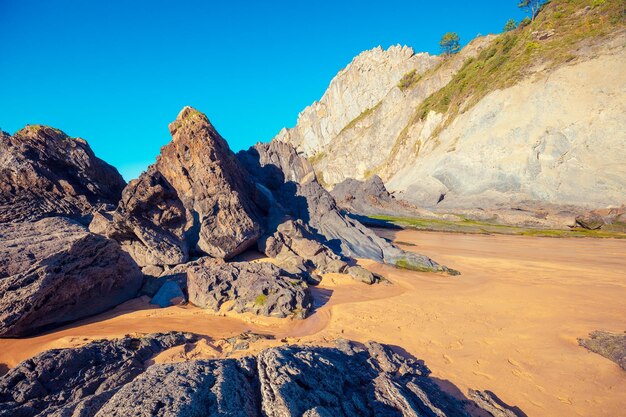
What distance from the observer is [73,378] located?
15.7 feet

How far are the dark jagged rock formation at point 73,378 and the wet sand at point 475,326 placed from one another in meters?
0.69

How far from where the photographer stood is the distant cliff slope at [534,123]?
3186cm

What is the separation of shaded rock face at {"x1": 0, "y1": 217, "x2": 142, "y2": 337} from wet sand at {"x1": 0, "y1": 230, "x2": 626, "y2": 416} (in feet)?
1.55

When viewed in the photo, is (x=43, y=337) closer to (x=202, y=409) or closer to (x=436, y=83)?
(x=202, y=409)

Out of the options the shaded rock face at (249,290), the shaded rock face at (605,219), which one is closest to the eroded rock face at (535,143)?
the shaded rock face at (605,219)

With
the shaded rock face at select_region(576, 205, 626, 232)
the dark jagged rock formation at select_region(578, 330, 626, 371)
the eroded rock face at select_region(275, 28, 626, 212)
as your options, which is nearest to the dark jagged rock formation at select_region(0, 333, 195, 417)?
the dark jagged rock formation at select_region(578, 330, 626, 371)

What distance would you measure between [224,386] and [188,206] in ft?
38.1

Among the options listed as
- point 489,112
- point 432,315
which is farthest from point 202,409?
point 489,112

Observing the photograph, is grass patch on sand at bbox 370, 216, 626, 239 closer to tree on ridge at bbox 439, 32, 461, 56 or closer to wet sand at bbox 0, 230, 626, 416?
wet sand at bbox 0, 230, 626, 416

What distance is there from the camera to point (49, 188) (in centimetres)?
1388

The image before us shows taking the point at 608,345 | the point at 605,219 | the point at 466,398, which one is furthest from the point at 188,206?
the point at 605,219

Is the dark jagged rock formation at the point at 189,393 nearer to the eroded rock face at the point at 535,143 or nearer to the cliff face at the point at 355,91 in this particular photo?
the eroded rock face at the point at 535,143

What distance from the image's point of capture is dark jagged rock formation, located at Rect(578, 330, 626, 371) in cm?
639

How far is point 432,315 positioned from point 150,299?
27.9 ft
